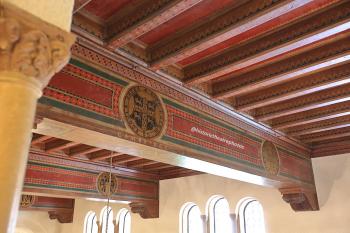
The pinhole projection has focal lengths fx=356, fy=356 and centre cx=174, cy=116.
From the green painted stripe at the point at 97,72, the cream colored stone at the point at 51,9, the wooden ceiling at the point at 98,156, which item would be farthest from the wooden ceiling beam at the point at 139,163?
the cream colored stone at the point at 51,9

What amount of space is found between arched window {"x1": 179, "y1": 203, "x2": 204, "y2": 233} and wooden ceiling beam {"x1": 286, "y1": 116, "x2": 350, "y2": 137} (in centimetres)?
308

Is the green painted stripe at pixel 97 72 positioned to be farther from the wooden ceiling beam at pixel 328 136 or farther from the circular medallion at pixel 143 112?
the wooden ceiling beam at pixel 328 136

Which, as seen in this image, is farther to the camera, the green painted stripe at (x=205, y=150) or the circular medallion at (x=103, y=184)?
the circular medallion at (x=103, y=184)

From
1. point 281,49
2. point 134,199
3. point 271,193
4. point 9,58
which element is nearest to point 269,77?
point 281,49

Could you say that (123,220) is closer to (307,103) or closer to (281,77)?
(307,103)

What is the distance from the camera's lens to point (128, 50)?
3.49 m

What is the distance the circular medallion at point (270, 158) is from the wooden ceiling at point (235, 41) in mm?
979

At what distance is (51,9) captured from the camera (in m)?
1.78

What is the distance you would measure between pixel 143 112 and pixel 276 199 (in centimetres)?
432

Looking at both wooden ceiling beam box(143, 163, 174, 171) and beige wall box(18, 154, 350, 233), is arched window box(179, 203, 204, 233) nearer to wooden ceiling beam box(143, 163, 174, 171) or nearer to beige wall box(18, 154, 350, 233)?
beige wall box(18, 154, 350, 233)

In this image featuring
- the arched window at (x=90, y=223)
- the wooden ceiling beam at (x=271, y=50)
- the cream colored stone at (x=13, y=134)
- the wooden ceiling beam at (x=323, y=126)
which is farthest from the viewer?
the arched window at (x=90, y=223)

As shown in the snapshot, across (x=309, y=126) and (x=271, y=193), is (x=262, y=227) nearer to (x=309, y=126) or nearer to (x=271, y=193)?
(x=271, y=193)

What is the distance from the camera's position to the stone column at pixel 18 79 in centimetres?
151

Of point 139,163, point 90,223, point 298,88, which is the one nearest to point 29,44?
point 298,88
